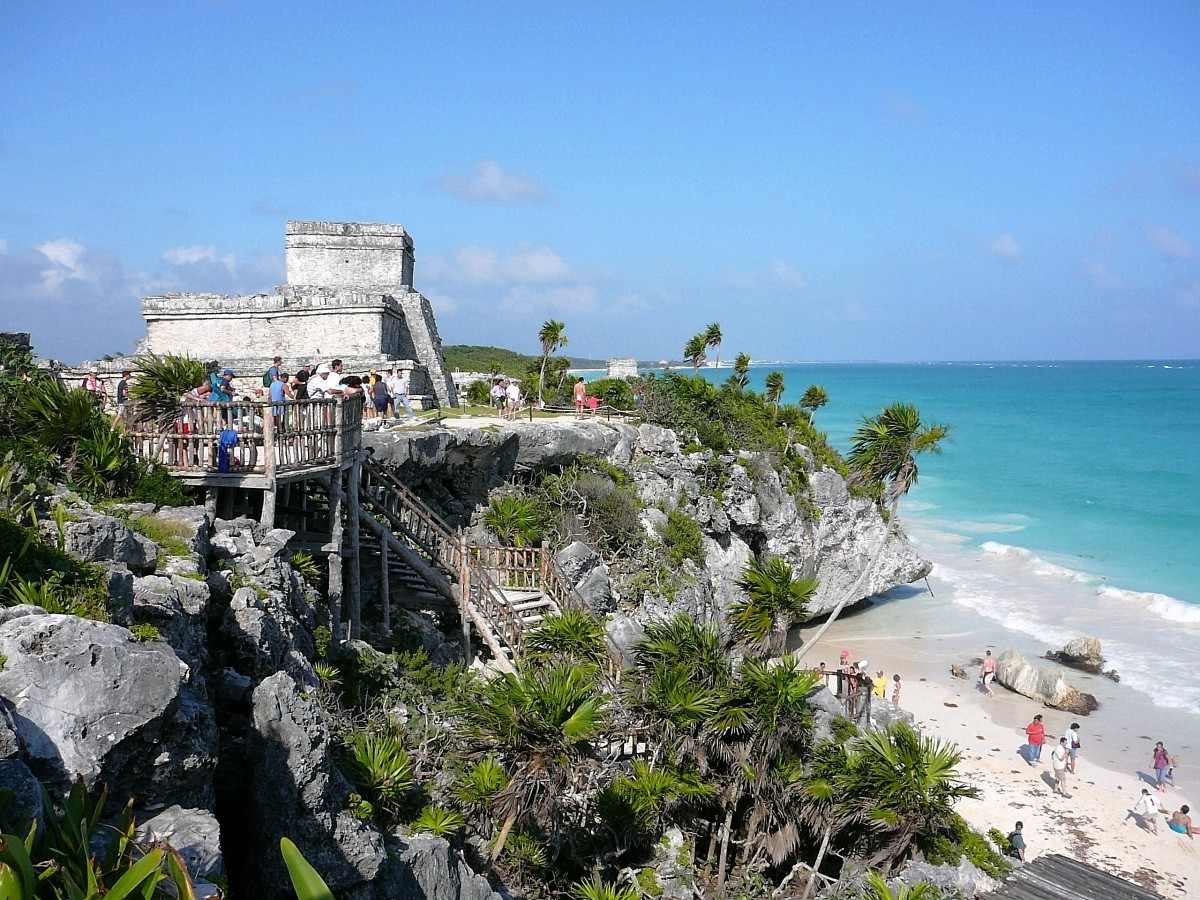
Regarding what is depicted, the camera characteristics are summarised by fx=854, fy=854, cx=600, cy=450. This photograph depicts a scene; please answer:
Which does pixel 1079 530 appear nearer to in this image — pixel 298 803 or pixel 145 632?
pixel 298 803

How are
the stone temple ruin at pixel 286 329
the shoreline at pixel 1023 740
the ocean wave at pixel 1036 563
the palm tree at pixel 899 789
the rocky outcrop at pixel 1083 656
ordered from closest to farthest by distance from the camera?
1. the palm tree at pixel 899 789
2. the shoreline at pixel 1023 740
3. the stone temple ruin at pixel 286 329
4. the rocky outcrop at pixel 1083 656
5. the ocean wave at pixel 1036 563

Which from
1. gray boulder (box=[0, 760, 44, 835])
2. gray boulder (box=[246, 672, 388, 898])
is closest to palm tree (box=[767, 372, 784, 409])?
gray boulder (box=[246, 672, 388, 898])

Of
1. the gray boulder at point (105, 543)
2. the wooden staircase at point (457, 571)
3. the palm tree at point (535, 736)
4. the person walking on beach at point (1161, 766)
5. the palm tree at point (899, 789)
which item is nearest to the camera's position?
the gray boulder at point (105, 543)

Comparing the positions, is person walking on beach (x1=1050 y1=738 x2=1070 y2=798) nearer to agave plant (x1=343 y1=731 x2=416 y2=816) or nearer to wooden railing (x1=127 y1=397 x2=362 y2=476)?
agave plant (x1=343 y1=731 x2=416 y2=816)

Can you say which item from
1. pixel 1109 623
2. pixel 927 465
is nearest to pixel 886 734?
pixel 1109 623

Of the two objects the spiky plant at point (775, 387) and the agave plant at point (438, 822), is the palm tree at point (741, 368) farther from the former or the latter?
the agave plant at point (438, 822)

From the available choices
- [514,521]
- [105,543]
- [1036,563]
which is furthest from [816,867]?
[1036,563]

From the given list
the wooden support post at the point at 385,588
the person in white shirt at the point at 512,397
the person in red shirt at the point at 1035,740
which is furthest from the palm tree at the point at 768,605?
the person in white shirt at the point at 512,397
